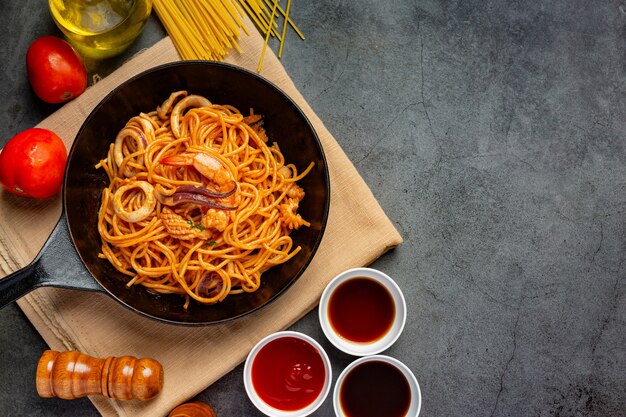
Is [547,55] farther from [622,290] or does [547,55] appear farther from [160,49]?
[160,49]

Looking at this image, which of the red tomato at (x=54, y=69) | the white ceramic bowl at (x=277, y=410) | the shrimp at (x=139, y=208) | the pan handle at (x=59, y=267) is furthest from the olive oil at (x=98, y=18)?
the white ceramic bowl at (x=277, y=410)

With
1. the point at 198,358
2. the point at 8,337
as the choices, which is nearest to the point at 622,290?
the point at 198,358

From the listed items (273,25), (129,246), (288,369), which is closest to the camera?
Result: (129,246)

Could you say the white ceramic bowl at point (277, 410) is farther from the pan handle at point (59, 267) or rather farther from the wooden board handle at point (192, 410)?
the pan handle at point (59, 267)

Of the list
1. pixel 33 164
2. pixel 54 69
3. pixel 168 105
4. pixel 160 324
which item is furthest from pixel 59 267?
pixel 54 69

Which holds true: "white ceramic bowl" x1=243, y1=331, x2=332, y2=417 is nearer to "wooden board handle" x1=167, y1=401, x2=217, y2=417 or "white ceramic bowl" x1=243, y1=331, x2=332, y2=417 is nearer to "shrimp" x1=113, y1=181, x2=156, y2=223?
"wooden board handle" x1=167, y1=401, x2=217, y2=417

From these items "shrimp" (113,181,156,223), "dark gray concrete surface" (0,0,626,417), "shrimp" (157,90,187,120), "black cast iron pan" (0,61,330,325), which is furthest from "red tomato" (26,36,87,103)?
"shrimp" (113,181,156,223)
